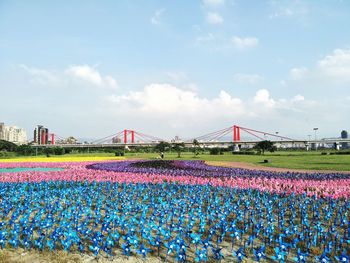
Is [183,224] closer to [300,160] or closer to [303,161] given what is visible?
[303,161]

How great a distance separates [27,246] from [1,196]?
580cm

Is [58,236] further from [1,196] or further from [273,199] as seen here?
[273,199]

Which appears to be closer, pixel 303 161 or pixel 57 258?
pixel 57 258

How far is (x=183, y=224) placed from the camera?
25.7ft

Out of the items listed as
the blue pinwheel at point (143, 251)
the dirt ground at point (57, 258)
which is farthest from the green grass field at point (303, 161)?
the dirt ground at point (57, 258)

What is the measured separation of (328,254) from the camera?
607 centimetres

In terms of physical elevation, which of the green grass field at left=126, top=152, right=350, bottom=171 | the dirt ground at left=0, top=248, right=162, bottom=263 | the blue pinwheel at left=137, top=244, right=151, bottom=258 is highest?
the green grass field at left=126, top=152, right=350, bottom=171

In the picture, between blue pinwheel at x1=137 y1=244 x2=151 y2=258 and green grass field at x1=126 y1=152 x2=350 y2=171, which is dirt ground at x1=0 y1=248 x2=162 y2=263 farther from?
green grass field at x1=126 y1=152 x2=350 y2=171

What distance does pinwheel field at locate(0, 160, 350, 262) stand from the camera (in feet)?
19.7

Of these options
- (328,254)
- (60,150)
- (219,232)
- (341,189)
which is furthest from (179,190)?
(60,150)

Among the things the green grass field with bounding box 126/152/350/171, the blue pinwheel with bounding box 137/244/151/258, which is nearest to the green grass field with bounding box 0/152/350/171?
the green grass field with bounding box 126/152/350/171

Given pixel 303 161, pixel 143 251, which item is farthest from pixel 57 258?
pixel 303 161

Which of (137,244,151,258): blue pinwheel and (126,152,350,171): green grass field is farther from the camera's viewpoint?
(126,152,350,171): green grass field

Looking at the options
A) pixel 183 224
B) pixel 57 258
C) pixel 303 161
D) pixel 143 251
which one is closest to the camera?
pixel 143 251
